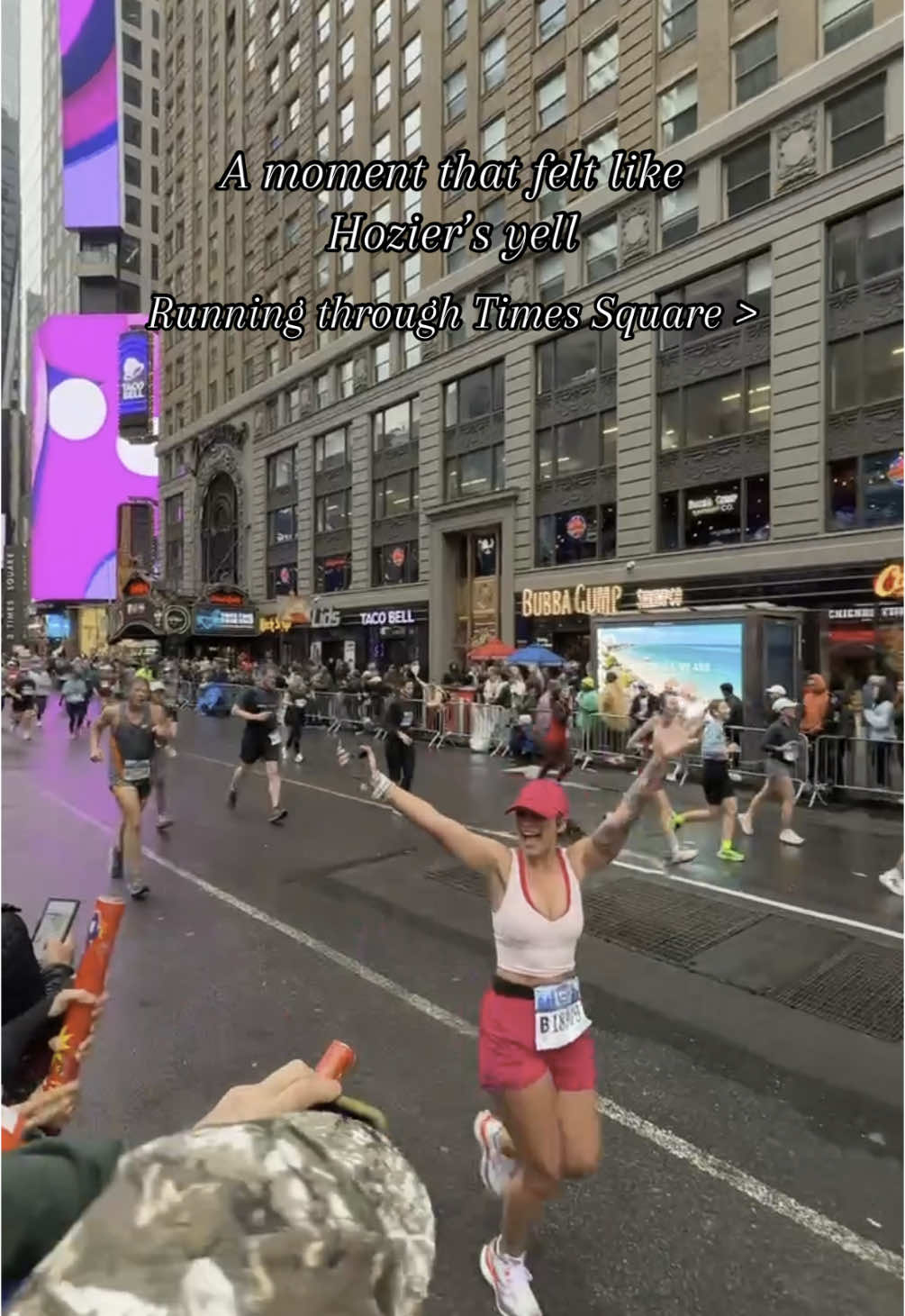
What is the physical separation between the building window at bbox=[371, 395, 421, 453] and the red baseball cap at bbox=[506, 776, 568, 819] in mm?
32915

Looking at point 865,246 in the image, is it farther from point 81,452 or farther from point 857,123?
point 81,452

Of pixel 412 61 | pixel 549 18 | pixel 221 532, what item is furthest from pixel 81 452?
pixel 221 532

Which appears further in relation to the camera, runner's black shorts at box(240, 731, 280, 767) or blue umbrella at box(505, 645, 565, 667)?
blue umbrella at box(505, 645, 565, 667)

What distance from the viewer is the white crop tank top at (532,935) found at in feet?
9.71

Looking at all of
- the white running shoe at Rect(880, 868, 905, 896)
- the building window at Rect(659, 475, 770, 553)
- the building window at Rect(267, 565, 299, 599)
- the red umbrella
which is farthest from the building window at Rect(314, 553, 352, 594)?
the white running shoe at Rect(880, 868, 905, 896)

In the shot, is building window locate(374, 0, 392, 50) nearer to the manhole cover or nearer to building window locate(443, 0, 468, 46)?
building window locate(443, 0, 468, 46)

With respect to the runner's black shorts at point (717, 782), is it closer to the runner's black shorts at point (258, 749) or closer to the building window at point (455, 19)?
the runner's black shorts at point (258, 749)

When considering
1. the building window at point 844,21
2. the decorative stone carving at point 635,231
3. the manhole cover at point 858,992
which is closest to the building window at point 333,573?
the decorative stone carving at point 635,231

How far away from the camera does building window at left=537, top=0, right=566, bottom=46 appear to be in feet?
89.8

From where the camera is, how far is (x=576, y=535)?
2777cm

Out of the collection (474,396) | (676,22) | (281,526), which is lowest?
(281,526)

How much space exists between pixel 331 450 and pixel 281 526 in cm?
601

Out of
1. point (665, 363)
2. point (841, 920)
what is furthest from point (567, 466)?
point (841, 920)

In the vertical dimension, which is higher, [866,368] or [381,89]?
[381,89]
